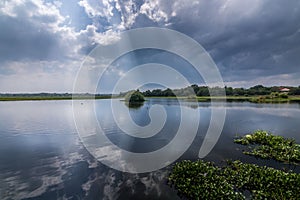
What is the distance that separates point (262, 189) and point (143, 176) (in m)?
6.74

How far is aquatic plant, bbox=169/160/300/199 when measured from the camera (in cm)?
816

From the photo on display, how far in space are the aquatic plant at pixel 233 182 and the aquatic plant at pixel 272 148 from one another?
403 centimetres

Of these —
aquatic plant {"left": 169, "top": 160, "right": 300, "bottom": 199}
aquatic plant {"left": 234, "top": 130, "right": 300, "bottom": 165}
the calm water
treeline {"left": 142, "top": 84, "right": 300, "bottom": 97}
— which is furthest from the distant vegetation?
aquatic plant {"left": 169, "top": 160, "right": 300, "bottom": 199}

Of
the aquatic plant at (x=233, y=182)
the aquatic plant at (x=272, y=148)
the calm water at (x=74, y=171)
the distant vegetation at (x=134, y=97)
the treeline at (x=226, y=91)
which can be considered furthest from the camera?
the treeline at (x=226, y=91)

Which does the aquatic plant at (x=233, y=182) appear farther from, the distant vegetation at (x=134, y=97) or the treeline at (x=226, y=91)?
the treeline at (x=226, y=91)

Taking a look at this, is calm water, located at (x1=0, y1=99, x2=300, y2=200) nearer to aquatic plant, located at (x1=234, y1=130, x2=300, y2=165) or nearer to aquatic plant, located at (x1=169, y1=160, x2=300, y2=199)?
aquatic plant, located at (x1=169, y1=160, x2=300, y2=199)

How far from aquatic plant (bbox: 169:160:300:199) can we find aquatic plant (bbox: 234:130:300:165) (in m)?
4.03

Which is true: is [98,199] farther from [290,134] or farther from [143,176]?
[290,134]

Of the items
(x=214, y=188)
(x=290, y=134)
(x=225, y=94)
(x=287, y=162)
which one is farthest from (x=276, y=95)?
Result: (x=214, y=188)

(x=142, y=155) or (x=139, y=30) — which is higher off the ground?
(x=139, y=30)

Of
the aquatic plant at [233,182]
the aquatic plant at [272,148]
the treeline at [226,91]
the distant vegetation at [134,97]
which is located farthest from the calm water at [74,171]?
the treeline at [226,91]

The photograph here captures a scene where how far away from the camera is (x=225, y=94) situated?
→ 469ft

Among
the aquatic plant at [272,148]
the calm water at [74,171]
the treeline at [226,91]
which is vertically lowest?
the calm water at [74,171]

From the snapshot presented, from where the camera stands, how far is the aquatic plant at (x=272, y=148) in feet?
42.6
